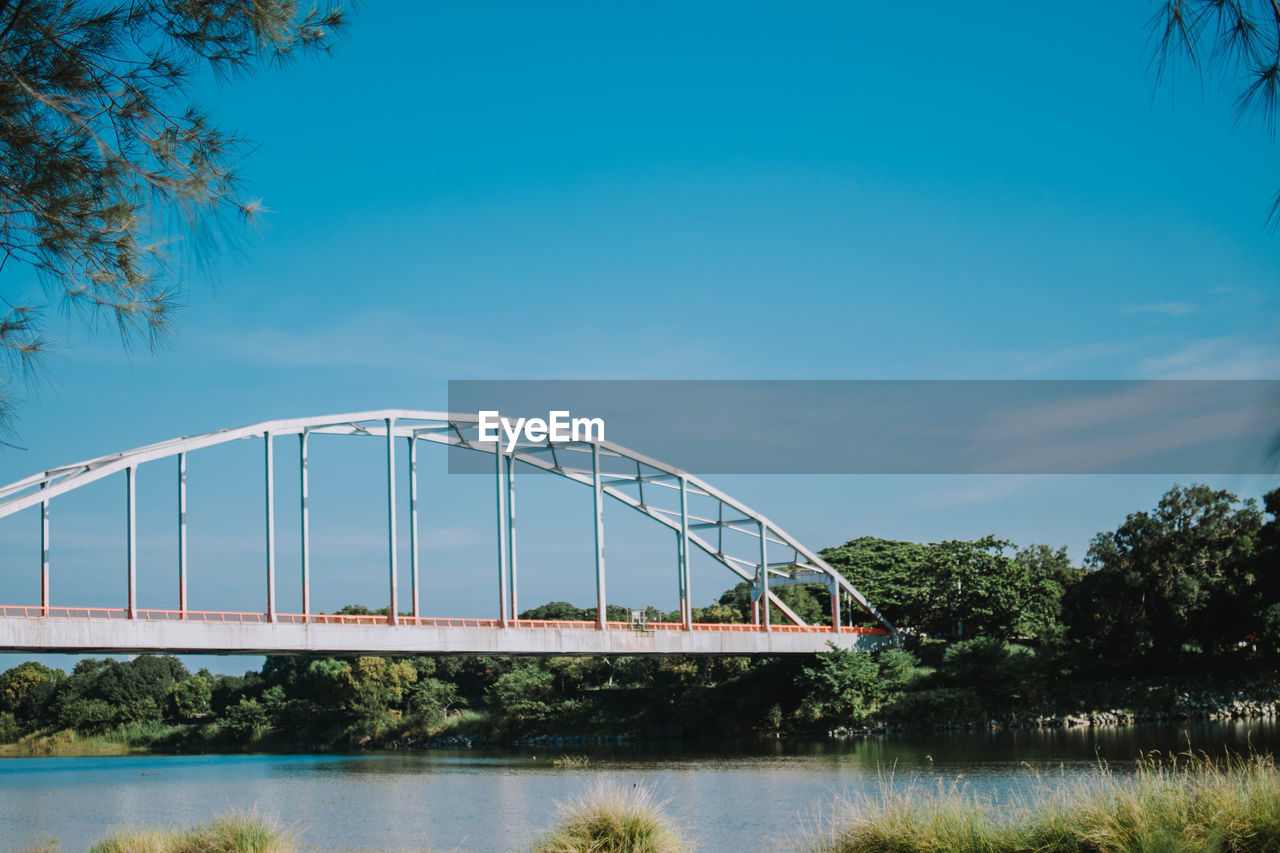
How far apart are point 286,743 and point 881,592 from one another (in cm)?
3167

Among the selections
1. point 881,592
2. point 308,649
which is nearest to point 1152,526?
point 881,592

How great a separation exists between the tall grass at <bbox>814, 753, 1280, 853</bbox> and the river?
2208 mm

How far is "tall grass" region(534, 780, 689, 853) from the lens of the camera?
12859 mm

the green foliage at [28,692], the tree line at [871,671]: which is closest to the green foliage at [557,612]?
the tree line at [871,671]

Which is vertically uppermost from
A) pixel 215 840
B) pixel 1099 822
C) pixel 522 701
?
pixel 1099 822

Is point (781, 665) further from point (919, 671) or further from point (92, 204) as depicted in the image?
point (92, 204)

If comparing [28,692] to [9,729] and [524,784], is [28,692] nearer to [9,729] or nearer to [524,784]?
[9,729]

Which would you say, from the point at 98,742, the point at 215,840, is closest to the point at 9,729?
the point at 98,742

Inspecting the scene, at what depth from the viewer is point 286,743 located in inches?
2394

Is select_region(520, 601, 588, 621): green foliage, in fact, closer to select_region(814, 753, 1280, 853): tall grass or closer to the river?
the river

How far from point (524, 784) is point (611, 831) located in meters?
18.5

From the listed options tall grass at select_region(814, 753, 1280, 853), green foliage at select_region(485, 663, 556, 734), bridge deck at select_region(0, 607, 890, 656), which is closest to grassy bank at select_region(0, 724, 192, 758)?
green foliage at select_region(485, 663, 556, 734)

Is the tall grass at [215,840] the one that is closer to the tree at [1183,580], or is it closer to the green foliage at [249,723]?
the tree at [1183,580]

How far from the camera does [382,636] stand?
40.2 m
